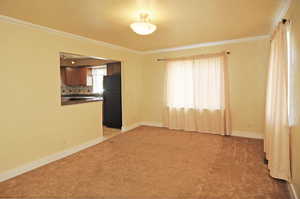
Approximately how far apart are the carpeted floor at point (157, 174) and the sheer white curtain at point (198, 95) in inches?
35.5

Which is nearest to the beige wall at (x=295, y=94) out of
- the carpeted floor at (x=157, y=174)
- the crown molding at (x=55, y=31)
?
the carpeted floor at (x=157, y=174)

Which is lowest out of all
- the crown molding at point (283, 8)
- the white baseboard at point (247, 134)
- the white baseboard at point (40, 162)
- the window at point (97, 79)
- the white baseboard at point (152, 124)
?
the white baseboard at point (40, 162)

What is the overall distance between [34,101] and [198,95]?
3860 millimetres

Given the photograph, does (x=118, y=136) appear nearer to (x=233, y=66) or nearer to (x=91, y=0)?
(x=91, y=0)

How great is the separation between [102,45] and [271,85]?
3.65 meters

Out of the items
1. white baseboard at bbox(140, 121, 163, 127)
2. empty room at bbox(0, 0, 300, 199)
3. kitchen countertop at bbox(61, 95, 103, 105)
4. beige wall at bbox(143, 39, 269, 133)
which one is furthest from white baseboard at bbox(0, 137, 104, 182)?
beige wall at bbox(143, 39, 269, 133)

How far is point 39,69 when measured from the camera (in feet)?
9.36

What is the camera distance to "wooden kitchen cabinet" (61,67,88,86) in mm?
6418

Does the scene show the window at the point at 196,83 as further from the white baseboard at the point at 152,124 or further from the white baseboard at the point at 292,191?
the white baseboard at the point at 292,191

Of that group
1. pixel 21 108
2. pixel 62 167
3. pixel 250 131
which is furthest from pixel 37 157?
pixel 250 131

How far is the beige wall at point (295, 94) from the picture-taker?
5.86 ft

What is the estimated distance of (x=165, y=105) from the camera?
5.14m

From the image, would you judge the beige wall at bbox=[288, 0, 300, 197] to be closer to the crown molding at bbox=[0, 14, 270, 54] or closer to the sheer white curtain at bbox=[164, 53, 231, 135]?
the crown molding at bbox=[0, 14, 270, 54]

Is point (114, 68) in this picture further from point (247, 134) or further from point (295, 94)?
point (295, 94)
